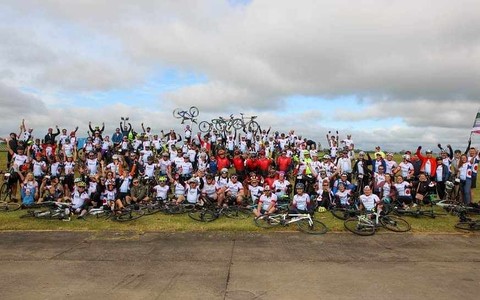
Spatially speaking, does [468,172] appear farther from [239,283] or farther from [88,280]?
[88,280]

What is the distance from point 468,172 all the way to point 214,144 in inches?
552

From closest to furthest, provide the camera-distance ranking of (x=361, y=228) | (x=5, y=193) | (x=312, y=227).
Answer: (x=361, y=228) → (x=312, y=227) → (x=5, y=193)

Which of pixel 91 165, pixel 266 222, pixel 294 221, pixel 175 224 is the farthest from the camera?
pixel 91 165

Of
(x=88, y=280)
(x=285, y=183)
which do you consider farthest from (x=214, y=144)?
(x=88, y=280)

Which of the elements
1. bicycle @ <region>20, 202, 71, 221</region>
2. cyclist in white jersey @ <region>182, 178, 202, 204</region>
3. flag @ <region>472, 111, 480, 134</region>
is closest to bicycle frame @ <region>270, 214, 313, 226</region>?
cyclist in white jersey @ <region>182, 178, 202, 204</region>

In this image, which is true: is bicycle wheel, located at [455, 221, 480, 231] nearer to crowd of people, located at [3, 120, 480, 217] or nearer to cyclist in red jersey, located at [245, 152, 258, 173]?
crowd of people, located at [3, 120, 480, 217]

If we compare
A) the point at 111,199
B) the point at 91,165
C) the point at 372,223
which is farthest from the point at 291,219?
the point at 91,165

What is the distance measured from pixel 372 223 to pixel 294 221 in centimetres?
243

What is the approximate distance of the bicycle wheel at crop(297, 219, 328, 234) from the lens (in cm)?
1193

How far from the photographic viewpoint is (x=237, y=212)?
13820 mm

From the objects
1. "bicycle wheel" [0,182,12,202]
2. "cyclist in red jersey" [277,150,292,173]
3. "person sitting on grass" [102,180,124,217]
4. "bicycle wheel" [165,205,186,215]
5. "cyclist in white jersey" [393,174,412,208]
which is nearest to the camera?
"person sitting on grass" [102,180,124,217]

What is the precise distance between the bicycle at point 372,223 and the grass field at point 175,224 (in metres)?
0.31

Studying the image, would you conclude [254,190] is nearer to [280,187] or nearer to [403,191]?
[280,187]

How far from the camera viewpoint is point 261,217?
1277 centimetres
